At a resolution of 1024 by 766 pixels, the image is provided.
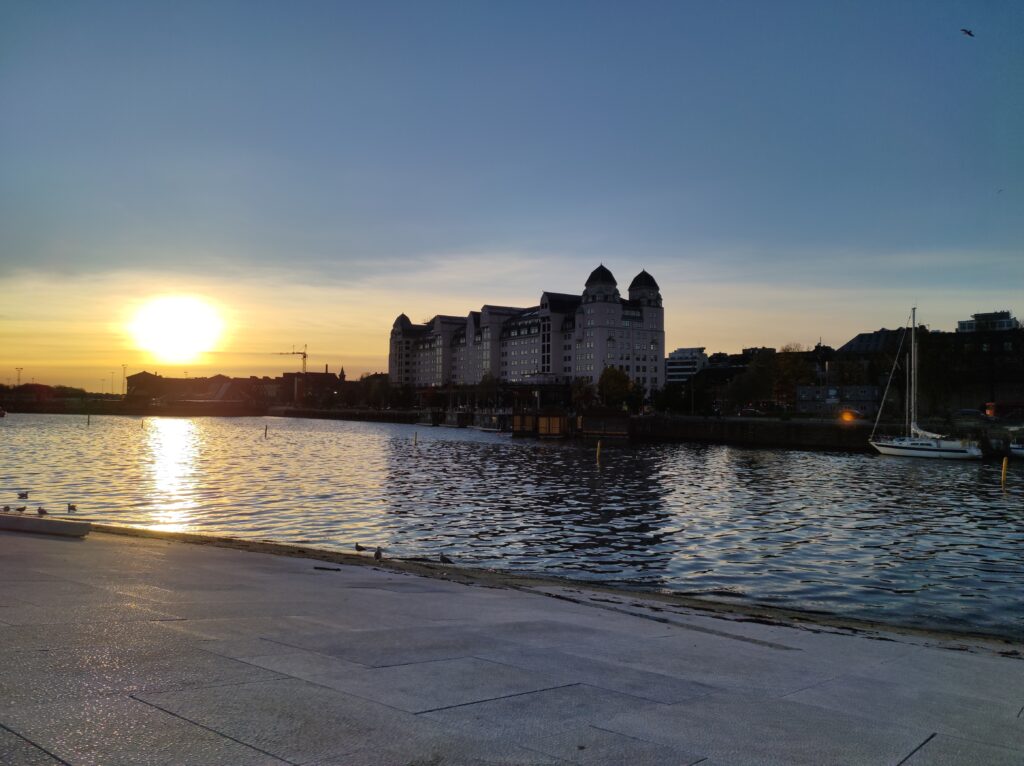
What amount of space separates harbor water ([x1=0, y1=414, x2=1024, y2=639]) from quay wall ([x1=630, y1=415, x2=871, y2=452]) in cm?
3104

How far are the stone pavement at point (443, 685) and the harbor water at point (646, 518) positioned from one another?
8.26 m

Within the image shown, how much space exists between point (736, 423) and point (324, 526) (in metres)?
99.1

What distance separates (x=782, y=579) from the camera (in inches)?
825

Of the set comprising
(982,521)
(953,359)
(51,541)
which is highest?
(953,359)

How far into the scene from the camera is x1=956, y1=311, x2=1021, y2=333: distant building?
6373 inches

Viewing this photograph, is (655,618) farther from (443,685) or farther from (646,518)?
(646,518)

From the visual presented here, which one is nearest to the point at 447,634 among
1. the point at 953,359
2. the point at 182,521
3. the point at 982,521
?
the point at 182,521

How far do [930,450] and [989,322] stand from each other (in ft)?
343

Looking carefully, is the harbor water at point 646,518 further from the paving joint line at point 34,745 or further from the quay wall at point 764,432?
the quay wall at point 764,432

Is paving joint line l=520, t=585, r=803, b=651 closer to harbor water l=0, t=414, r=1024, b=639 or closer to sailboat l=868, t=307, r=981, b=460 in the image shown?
harbor water l=0, t=414, r=1024, b=639

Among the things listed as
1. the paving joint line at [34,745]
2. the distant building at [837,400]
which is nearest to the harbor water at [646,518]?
the paving joint line at [34,745]

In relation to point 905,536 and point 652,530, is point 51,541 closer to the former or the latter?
point 652,530

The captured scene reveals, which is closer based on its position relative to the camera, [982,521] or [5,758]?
[5,758]

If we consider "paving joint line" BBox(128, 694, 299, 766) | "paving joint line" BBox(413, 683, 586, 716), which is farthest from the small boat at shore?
"paving joint line" BBox(413, 683, 586, 716)
